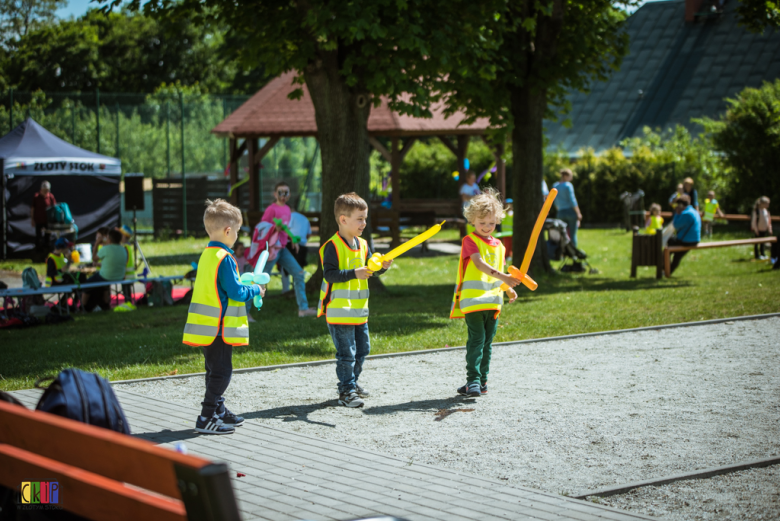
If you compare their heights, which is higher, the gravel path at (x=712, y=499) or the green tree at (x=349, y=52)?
the green tree at (x=349, y=52)

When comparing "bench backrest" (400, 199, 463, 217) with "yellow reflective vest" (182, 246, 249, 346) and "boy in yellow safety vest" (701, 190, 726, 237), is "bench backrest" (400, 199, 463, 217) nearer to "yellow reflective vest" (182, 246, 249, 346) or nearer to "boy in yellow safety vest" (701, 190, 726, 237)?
"boy in yellow safety vest" (701, 190, 726, 237)

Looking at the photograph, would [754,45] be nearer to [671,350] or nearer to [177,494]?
[671,350]

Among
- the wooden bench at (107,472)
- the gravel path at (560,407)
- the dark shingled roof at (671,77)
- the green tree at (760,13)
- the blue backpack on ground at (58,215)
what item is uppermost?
the dark shingled roof at (671,77)

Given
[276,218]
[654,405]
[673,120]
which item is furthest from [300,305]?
[673,120]

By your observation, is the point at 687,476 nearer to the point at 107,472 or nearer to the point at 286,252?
the point at 107,472

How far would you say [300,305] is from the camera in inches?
447

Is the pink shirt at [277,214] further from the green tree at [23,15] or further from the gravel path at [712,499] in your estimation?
the green tree at [23,15]

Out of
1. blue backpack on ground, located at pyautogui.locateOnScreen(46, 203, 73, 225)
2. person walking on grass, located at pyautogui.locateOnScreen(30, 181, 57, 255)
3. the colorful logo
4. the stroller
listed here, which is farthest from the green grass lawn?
person walking on grass, located at pyautogui.locateOnScreen(30, 181, 57, 255)

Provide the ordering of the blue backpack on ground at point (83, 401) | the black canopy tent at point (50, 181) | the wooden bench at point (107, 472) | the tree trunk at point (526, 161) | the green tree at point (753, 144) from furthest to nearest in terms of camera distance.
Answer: the green tree at point (753, 144) < the black canopy tent at point (50, 181) < the tree trunk at point (526, 161) < the blue backpack on ground at point (83, 401) < the wooden bench at point (107, 472)

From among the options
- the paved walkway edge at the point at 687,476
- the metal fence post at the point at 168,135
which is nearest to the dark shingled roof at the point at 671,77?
the metal fence post at the point at 168,135

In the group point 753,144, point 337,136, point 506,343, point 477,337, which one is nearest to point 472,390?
point 477,337

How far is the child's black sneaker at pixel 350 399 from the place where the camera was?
627 cm

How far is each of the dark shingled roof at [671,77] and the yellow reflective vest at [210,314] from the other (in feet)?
120

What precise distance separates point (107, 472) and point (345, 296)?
3.65 metres
